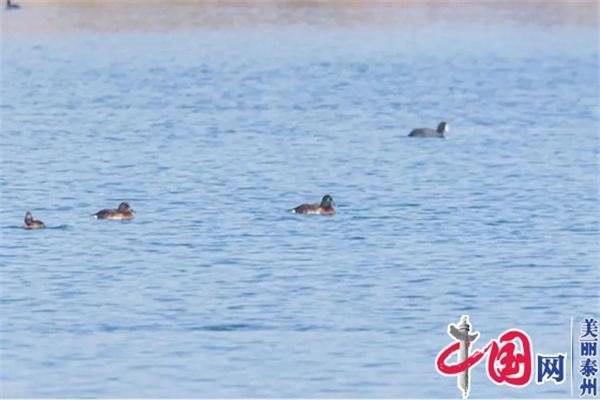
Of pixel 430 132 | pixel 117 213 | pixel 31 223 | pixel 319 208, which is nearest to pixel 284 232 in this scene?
pixel 319 208

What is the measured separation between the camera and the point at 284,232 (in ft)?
101

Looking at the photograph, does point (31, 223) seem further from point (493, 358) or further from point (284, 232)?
point (493, 358)

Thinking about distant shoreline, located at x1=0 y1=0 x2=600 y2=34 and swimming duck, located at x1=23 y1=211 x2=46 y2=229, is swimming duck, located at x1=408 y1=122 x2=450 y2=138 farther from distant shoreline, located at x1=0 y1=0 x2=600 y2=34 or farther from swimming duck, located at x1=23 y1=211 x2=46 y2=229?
distant shoreline, located at x1=0 y1=0 x2=600 y2=34

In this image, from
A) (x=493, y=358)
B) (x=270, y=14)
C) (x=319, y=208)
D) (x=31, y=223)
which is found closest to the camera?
(x=493, y=358)

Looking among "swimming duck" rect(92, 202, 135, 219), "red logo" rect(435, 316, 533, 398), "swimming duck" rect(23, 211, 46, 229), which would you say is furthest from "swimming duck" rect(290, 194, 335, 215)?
"red logo" rect(435, 316, 533, 398)

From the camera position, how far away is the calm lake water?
22234mm

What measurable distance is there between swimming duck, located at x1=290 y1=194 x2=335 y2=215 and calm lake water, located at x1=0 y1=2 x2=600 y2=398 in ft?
0.77

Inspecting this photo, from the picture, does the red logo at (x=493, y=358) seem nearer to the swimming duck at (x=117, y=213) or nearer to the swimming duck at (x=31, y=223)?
the swimming duck at (x=31, y=223)

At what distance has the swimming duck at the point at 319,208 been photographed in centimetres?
3228

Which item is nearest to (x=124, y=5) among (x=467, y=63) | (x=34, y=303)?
(x=467, y=63)

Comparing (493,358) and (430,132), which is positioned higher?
(430,132)

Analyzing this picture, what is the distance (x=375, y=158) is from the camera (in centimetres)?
4166

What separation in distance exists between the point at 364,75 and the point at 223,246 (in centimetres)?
4419

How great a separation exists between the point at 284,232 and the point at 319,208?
1639mm
